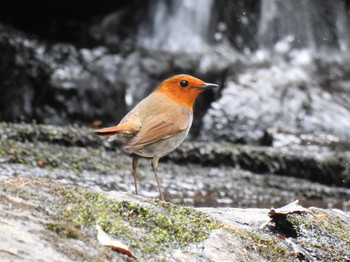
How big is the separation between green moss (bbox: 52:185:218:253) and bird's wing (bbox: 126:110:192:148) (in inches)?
46.7

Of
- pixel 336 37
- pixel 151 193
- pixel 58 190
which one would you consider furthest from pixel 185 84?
pixel 336 37

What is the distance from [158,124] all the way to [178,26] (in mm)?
7671

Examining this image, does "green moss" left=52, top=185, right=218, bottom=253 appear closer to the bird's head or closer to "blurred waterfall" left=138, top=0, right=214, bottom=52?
the bird's head

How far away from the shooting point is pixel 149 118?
162 inches

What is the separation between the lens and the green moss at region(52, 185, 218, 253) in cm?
234

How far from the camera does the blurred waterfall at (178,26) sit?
11203mm

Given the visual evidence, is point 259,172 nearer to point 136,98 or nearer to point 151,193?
point 151,193

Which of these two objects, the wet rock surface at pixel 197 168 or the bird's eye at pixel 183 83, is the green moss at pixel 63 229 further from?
the wet rock surface at pixel 197 168

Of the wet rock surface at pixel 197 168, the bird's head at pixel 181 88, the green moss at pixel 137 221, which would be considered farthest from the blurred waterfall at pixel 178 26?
the green moss at pixel 137 221

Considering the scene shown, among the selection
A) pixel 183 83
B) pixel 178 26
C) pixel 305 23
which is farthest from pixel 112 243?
pixel 305 23

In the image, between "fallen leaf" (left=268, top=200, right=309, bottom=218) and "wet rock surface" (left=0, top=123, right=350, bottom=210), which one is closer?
"fallen leaf" (left=268, top=200, right=309, bottom=218)

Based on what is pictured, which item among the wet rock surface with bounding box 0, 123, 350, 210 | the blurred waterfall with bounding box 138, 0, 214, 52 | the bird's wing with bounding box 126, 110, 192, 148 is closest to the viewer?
the bird's wing with bounding box 126, 110, 192, 148

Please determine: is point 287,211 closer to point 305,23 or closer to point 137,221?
point 137,221

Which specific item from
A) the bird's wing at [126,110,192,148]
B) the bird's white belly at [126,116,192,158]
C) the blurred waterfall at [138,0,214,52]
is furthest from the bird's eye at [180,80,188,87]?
the blurred waterfall at [138,0,214,52]
